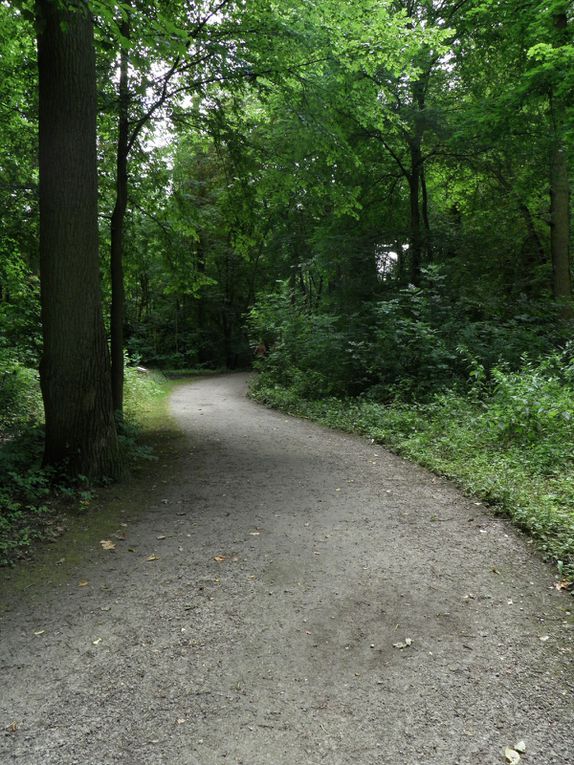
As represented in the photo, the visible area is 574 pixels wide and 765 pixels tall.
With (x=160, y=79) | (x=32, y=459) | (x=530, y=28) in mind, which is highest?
(x=530, y=28)

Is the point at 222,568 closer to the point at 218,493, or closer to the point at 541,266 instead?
the point at 218,493

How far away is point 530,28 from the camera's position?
10.6 metres

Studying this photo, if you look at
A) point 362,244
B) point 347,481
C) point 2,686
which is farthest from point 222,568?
point 362,244

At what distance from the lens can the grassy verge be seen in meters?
4.76

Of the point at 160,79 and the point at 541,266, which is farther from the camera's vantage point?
the point at 541,266

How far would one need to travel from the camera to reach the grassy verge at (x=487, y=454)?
4.76 m

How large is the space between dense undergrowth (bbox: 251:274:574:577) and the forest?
48 millimetres

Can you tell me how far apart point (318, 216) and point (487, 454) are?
7332mm

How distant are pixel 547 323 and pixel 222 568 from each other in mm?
10727

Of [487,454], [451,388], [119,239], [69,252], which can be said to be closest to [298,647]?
[487,454]

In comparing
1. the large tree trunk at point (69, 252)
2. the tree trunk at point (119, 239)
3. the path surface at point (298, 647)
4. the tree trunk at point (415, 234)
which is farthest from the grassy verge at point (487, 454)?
the tree trunk at point (415, 234)

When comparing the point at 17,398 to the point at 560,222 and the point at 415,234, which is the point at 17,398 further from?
the point at 560,222

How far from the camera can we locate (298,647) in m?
3.22

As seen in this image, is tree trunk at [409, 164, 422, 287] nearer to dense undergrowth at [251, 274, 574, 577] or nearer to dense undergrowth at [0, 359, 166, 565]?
dense undergrowth at [251, 274, 574, 577]
